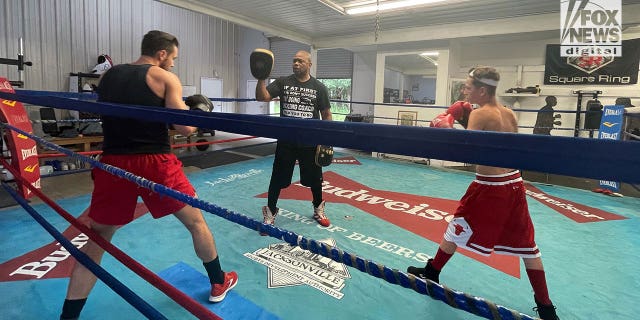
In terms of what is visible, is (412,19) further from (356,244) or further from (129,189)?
(129,189)

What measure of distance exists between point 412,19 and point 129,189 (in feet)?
19.2

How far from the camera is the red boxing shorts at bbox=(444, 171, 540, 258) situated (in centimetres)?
150

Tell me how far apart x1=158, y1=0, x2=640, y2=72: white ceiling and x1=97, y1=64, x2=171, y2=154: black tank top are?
4.34 m

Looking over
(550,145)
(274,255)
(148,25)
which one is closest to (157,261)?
(274,255)

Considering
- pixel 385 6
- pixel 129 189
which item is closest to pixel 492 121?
pixel 129 189

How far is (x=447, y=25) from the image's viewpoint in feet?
20.5

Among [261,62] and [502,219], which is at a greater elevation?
[261,62]

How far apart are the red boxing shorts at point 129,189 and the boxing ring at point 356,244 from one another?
0.34 ft

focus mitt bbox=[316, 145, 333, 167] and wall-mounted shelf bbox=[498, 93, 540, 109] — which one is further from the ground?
wall-mounted shelf bbox=[498, 93, 540, 109]

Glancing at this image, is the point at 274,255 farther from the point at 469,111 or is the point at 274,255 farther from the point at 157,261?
the point at 469,111

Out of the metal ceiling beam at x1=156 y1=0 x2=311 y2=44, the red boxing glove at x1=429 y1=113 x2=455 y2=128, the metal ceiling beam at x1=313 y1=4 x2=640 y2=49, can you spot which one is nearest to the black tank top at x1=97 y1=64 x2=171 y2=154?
the red boxing glove at x1=429 y1=113 x2=455 y2=128

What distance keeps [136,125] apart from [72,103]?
237 mm

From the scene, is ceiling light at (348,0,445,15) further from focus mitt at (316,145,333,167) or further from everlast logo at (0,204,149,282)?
everlast logo at (0,204,149,282)

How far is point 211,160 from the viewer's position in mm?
5758
